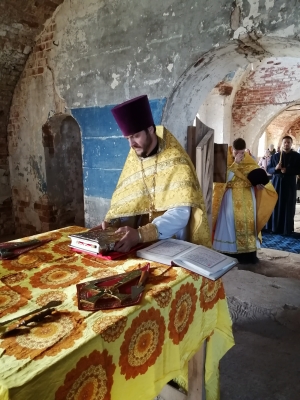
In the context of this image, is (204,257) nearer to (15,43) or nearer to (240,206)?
(240,206)

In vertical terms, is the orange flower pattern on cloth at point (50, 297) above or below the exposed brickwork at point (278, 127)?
below

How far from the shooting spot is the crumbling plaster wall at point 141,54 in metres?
2.99

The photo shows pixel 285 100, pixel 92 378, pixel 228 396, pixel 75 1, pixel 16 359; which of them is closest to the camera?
pixel 16 359

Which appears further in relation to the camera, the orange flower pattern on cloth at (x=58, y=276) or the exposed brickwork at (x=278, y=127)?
the exposed brickwork at (x=278, y=127)

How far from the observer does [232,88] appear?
29.2ft

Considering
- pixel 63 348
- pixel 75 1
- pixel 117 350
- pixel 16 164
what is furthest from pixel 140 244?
pixel 16 164

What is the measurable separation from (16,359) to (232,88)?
9.26 meters

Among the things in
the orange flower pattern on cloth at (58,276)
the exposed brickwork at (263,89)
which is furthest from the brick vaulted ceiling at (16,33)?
the exposed brickwork at (263,89)

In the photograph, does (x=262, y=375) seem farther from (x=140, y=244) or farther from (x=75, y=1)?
(x=75, y=1)

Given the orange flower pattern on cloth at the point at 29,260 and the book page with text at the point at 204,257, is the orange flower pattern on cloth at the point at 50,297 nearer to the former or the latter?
the orange flower pattern on cloth at the point at 29,260

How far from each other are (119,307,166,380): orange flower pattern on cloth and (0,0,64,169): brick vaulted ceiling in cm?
465

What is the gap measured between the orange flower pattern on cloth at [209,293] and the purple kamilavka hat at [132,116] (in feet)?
3.51

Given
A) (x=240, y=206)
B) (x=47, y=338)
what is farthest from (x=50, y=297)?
(x=240, y=206)

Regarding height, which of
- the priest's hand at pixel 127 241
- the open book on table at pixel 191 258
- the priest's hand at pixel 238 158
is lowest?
the open book on table at pixel 191 258
